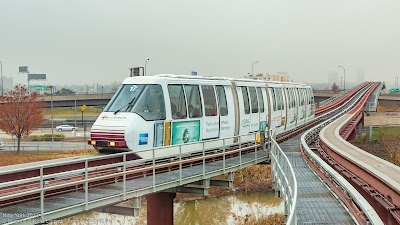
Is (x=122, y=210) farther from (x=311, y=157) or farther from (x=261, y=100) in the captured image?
(x=261, y=100)

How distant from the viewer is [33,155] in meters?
46.8

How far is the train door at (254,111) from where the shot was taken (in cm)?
2684

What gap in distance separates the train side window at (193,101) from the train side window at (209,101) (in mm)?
475

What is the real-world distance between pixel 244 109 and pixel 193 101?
5.26 metres

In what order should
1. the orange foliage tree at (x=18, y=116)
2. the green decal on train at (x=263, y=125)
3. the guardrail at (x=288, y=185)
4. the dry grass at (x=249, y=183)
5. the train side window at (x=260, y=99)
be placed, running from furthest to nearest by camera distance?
the orange foliage tree at (x=18, y=116), the dry grass at (x=249, y=183), the green decal on train at (x=263, y=125), the train side window at (x=260, y=99), the guardrail at (x=288, y=185)

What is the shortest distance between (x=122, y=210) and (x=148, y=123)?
3728 mm

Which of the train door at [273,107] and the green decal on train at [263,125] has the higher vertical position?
the train door at [273,107]

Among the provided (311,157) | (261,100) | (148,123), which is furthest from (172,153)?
(261,100)

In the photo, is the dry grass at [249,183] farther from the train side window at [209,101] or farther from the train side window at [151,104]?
the train side window at [151,104]

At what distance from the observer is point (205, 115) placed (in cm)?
2188

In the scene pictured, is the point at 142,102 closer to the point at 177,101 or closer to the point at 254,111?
the point at 177,101

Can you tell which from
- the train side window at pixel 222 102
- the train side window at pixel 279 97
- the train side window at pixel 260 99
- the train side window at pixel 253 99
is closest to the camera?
the train side window at pixel 222 102

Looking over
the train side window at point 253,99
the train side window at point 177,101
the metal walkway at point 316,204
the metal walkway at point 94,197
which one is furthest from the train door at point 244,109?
the metal walkway at point 316,204

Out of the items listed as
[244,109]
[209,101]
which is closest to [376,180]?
[209,101]
